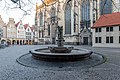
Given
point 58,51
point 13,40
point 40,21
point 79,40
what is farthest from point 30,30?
point 58,51

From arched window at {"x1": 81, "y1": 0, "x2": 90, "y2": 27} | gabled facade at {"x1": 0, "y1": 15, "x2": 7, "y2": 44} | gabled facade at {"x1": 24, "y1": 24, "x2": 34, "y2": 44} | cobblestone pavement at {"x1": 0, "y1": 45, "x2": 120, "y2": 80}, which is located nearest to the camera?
cobblestone pavement at {"x1": 0, "y1": 45, "x2": 120, "y2": 80}

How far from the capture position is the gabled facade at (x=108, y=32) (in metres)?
33.2

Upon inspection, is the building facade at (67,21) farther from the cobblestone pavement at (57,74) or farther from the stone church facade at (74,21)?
the cobblestone pavement at (57,74)

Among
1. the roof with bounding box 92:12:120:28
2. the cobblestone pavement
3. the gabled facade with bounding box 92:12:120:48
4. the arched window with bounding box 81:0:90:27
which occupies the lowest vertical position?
the cobblestone pavement

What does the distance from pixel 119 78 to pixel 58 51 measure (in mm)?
6938

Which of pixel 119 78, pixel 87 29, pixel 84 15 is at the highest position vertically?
pixel 84 15

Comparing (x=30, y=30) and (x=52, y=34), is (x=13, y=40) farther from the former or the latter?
(x=52, y=34)

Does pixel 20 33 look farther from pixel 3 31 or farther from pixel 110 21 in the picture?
pixel 110 21

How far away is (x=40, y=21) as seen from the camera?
65062 mm

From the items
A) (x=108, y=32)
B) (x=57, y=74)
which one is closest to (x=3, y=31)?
(x=108, y=32)

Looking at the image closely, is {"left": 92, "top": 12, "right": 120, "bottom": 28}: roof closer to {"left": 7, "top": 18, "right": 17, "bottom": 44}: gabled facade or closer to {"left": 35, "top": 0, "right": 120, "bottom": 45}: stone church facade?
{"left": 35, "top": 0, "right": 120, "bottom": 45}: stone church facade

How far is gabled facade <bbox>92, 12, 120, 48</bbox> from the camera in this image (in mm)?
33188

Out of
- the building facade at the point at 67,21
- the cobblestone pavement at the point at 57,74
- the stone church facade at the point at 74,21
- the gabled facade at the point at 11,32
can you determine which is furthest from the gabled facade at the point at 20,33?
the cobblestone pavement at the point at 57,74

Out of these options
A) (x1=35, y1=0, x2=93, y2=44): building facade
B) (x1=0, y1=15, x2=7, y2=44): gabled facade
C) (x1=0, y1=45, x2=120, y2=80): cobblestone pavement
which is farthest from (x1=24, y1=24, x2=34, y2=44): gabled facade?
(x1=0, y1=45, x2=120, y2=80): cobblestone pavement
